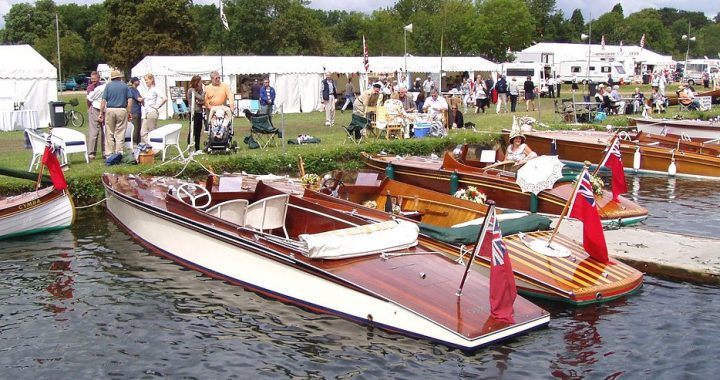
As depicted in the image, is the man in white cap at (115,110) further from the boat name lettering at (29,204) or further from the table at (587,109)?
the table at (587,109)

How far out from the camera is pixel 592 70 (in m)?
55.7

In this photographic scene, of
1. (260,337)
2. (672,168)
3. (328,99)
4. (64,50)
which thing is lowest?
(260,337)

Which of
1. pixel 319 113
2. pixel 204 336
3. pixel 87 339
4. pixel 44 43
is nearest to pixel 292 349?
pixel 204 336

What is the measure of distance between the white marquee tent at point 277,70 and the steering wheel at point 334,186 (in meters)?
17.1

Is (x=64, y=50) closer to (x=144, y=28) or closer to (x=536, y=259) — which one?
(x=144, y=28)

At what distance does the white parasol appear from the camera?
42.3ft

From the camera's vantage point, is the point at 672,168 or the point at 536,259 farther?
the point at 672,168

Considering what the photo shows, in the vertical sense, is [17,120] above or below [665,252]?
above

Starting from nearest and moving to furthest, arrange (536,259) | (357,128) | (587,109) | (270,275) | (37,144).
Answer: (270,275) → (536,259) → (37,144) → (357,128) → (587,109)

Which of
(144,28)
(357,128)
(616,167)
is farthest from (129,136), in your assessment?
(144,28)

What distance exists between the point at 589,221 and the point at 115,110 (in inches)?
419

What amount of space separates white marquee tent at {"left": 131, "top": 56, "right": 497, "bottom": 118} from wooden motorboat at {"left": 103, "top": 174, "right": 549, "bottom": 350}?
699 inches

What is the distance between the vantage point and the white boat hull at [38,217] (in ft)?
40.7

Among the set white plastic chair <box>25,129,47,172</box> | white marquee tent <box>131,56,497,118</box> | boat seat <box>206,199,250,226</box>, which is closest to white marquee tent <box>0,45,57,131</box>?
white marquee tent <box>131,56,497,118</box>
